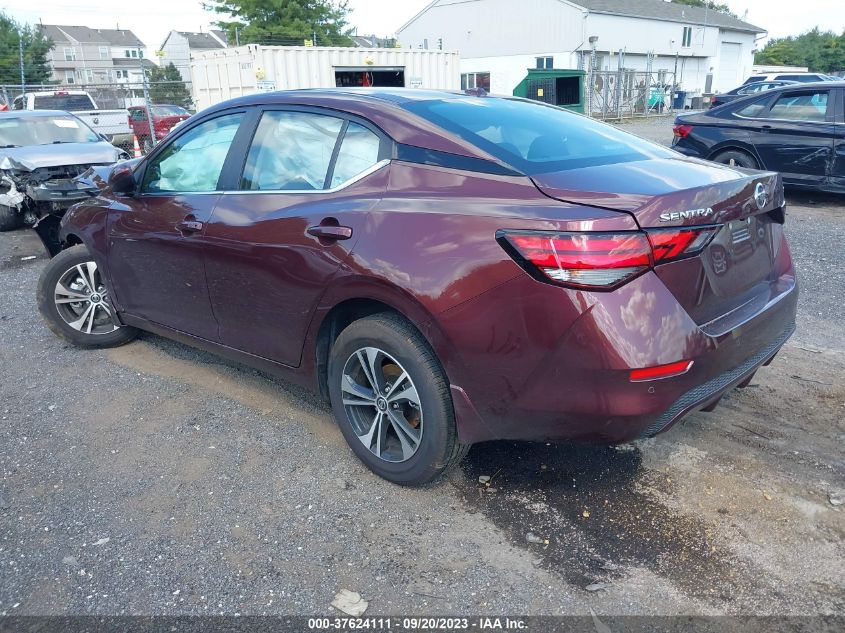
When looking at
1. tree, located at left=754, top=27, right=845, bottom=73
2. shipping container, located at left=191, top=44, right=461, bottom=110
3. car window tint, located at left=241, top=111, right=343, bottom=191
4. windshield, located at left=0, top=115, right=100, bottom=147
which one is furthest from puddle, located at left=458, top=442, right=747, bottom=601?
tree, located at left=754, top=27, right=845, bottom=73

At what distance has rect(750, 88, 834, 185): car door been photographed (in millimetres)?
8922

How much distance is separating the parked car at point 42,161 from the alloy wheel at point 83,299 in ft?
11.4

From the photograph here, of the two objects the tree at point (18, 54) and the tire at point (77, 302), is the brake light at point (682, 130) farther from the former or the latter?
the tree at point (18, 54)

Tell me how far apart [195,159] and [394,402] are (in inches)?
77.7

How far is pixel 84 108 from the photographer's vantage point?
2017 centimetres

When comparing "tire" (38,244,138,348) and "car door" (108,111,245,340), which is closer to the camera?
"car door" (108,111,245,340)

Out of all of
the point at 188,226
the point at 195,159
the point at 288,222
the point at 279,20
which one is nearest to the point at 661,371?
the point at 288,222

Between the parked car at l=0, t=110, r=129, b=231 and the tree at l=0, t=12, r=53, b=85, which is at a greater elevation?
the tree at l=0, t=12, r=53, b=85

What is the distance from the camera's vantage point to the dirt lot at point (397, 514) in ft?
8.29

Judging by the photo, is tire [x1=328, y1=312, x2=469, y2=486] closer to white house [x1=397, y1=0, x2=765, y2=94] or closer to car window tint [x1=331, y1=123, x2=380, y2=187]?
car window tint [x1=331, y1=123, x2=380, y2=187]

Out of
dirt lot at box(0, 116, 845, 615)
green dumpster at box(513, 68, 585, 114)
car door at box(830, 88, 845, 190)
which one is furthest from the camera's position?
green dumpster at box(513, 68, 585, 114)

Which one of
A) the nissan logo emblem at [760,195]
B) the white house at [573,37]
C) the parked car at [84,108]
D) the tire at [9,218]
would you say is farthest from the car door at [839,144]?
the white house at [573,37]

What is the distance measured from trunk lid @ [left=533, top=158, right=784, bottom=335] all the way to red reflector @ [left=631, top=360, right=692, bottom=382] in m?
0.20

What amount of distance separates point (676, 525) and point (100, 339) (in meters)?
4.08
